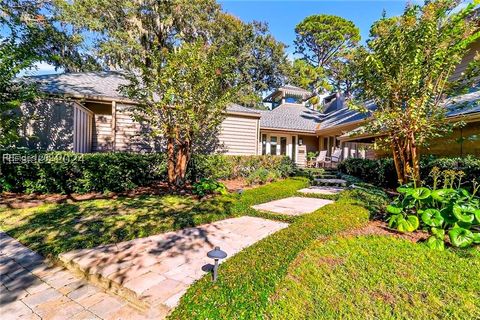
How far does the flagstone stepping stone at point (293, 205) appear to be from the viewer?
587 centimetres

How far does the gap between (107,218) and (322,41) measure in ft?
106

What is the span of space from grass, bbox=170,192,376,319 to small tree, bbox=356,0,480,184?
279 centimetres

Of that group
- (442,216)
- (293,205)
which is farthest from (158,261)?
(442,216)

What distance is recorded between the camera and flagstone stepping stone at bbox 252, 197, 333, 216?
19.2 ft

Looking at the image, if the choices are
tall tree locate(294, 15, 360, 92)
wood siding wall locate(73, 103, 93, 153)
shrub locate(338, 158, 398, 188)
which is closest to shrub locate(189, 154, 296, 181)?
shrub locate(338, 158, 398, 188)

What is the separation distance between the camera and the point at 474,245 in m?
3.95

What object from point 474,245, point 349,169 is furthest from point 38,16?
point 474,245

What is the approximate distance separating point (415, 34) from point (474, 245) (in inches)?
172

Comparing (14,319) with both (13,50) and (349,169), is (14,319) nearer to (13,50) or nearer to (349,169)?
(13,50)

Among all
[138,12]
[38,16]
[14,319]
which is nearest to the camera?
[14,319]

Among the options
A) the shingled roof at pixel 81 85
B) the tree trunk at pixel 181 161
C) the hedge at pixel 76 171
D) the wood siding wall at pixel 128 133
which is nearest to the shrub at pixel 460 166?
the tree trunk at pixel 181 161

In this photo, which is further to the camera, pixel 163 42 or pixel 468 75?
pixel 163 42

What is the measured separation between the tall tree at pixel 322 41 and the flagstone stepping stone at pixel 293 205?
2327cm

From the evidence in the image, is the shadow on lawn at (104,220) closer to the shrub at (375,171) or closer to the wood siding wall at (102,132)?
the wood siding wall at (102,132)
